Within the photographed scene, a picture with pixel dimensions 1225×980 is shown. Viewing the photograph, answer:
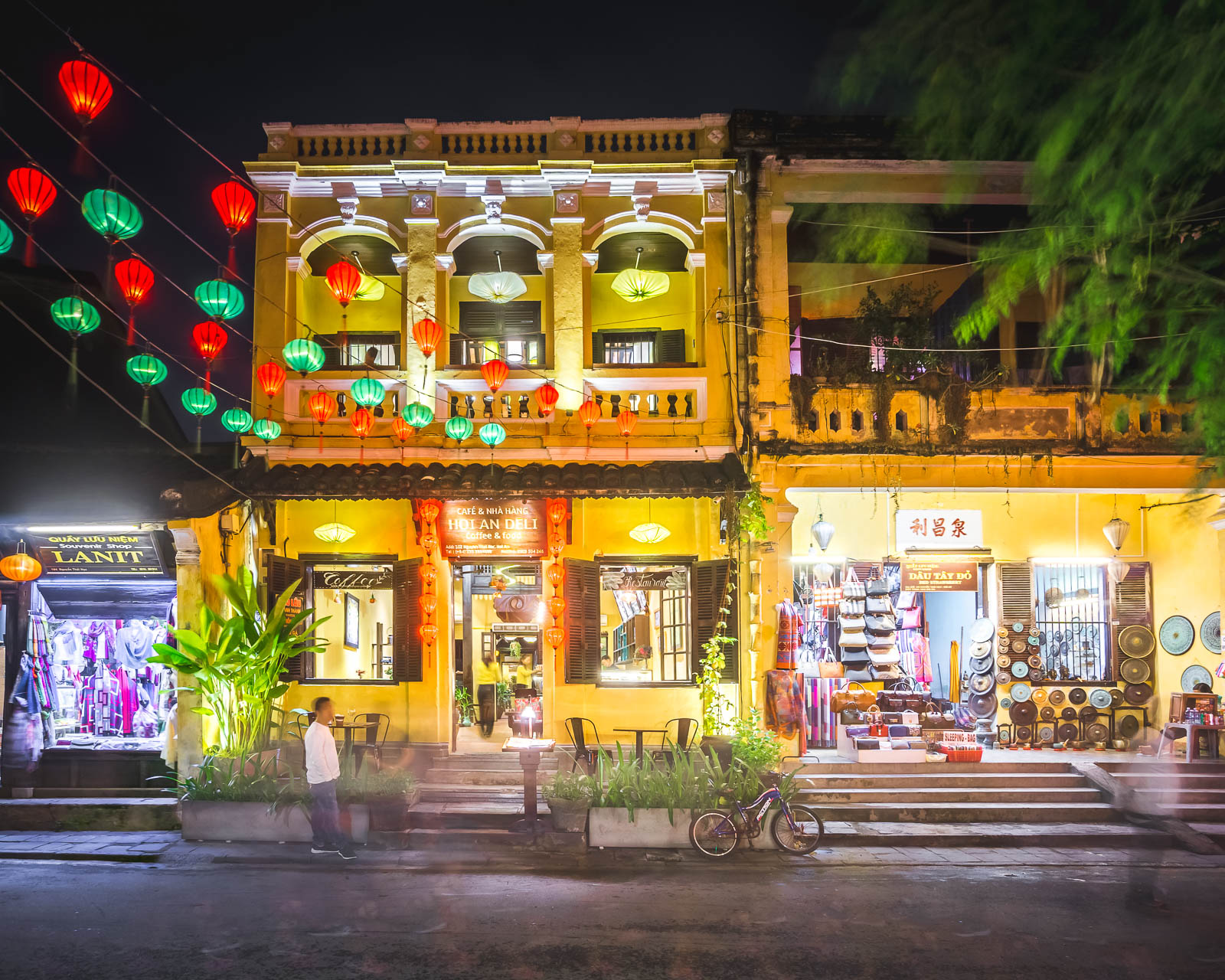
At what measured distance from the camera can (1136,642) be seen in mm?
15164

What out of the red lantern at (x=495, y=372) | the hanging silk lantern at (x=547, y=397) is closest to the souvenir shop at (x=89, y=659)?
the red lantern at (x=495, y=372)

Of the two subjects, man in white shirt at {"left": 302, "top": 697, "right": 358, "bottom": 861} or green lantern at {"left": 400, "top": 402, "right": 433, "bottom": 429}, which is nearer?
man in white shirt at {"left": 302, "top": 697, "right": 358, "bottom": 861}

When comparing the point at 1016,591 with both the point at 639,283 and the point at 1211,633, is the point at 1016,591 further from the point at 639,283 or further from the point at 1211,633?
the point at 639,283

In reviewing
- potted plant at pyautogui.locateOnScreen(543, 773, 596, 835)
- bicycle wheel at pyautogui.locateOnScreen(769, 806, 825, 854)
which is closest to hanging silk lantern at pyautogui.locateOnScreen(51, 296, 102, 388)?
potted plant at pyautogui.locateOnScreen(543, 773, 596, 835)

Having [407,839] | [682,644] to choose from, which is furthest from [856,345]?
[407,839]

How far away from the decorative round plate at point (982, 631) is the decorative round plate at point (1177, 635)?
3.25 metres

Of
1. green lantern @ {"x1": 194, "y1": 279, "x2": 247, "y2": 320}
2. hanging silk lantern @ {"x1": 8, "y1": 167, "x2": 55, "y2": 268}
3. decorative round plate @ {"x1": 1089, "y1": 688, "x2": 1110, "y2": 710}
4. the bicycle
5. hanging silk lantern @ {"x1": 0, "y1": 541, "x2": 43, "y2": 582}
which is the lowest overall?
the bicycle

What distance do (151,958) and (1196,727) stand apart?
14.2 meters

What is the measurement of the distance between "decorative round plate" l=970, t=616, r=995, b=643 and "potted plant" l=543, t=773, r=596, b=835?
25.3ft

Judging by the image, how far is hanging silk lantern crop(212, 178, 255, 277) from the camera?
33.9ft

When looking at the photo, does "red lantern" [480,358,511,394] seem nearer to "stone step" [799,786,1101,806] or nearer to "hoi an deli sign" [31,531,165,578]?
"hoi an deli sign" [31,531,165,578]

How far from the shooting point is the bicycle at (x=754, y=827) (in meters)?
9.86

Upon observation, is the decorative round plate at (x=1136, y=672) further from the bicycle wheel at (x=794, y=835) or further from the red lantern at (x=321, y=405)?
the red lantern at (x=321, y=405)

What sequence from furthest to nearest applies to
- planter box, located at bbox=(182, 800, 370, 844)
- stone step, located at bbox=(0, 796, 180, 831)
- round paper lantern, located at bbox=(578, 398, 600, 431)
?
1. round paper lantern, located at bbox=(578, 398, 600, 431)
2. stone step, located at bbox=(0, 796, 180, 831)
3. planter box, located at bbox=(182, 800, 370, 844)
